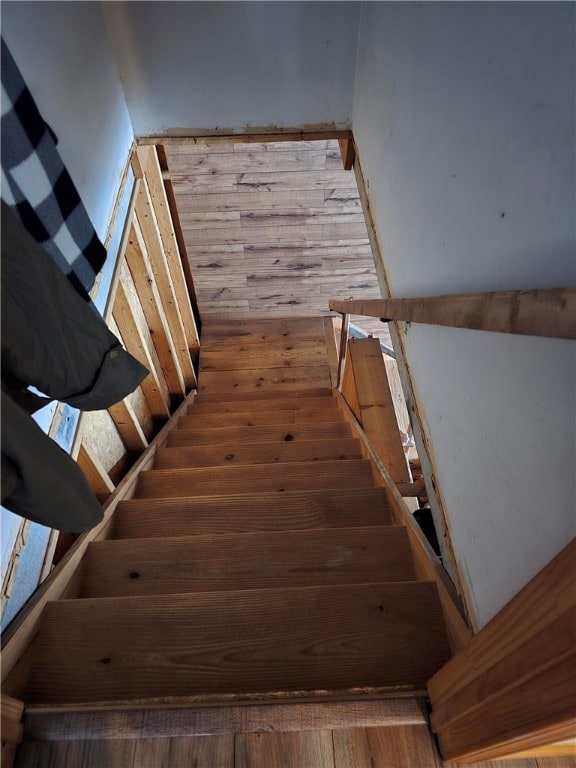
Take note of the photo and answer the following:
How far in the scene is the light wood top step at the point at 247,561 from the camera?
4.45 feet

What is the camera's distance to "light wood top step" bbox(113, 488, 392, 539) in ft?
5.37

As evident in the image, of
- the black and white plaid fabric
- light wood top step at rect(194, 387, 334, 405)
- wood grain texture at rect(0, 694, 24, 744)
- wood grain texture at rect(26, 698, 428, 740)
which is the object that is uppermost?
the black and white plaid fabric

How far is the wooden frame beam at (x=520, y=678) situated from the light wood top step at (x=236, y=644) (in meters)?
0.19

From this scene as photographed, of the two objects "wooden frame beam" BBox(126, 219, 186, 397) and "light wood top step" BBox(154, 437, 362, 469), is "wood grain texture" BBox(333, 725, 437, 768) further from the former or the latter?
"wooden frame beam" BBox(126, 219, 186, 397)

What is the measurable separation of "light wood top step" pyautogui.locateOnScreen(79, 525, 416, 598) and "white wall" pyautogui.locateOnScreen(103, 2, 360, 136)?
212 centimetres

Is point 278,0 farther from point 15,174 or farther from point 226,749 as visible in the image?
point 226,749

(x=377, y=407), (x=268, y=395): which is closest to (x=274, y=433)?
(x=377, y=407)

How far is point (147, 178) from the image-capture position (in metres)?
→ 2.77

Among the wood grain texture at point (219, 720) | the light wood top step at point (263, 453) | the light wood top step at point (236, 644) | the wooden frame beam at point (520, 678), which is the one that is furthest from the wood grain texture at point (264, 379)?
the wooden frame beam at point (520, 678)

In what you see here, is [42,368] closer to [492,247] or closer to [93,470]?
[492,247]

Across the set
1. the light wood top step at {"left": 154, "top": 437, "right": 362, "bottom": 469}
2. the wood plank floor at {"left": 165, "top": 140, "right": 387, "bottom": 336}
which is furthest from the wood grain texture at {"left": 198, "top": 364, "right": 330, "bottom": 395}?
the light wood top step at {"left": 154, "top": 437, "right": 362, "bottom": 469}

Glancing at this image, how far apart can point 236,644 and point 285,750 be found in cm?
25

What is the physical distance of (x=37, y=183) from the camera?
45.8 inches

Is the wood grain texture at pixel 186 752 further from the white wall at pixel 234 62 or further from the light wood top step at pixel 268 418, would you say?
the white wall at pixel 234 62
